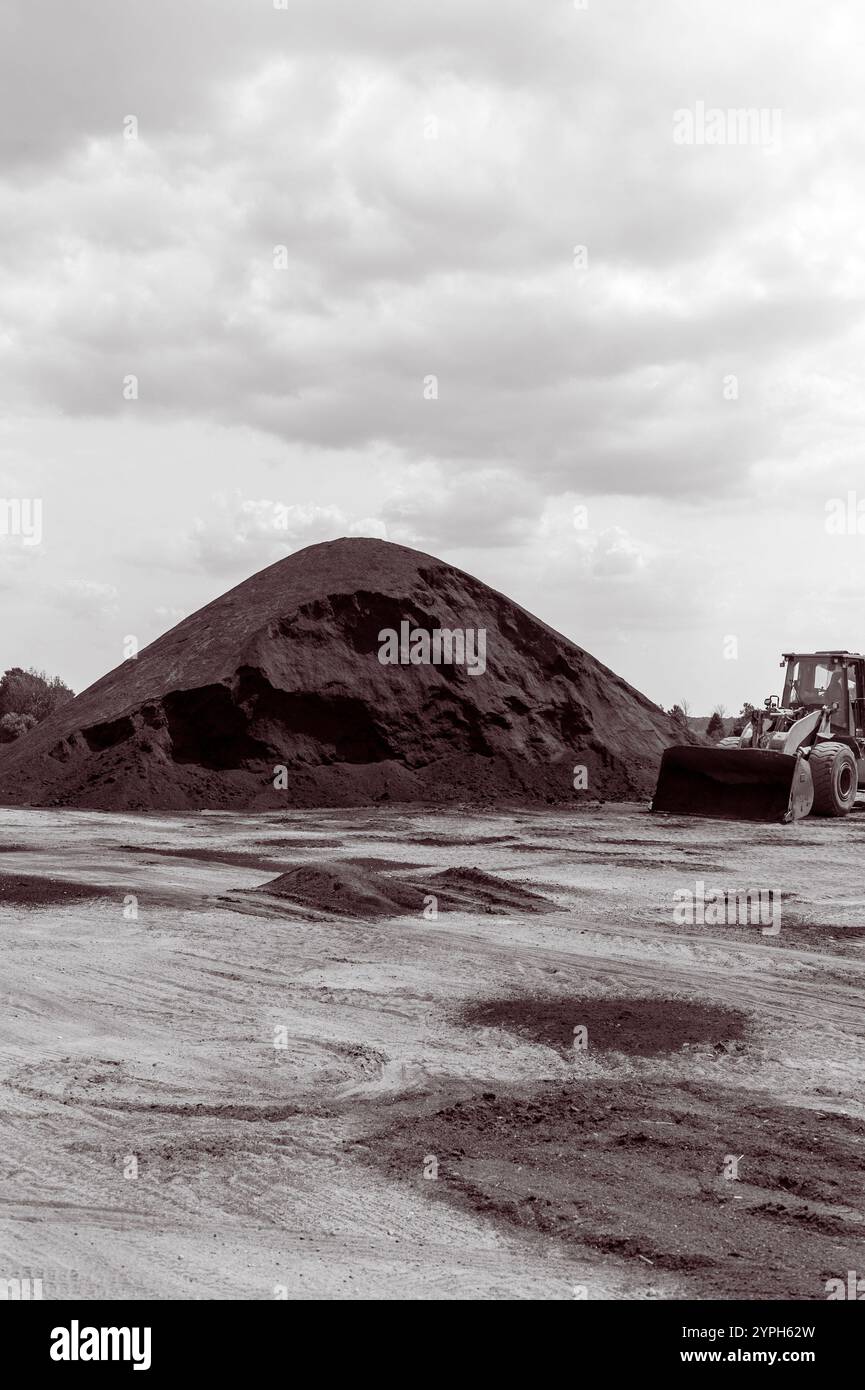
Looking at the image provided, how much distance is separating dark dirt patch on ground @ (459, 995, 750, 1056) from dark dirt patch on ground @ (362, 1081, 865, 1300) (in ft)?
2.73

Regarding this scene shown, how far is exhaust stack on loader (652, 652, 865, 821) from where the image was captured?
72.5 feet

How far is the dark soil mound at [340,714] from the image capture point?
29.0m

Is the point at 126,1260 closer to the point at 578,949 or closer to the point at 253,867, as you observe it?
the point at 578,949

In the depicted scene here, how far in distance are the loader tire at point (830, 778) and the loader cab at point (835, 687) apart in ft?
2.93

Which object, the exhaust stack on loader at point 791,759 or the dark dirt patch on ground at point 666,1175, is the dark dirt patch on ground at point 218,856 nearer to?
the exhaust stack on loader at point 791,759

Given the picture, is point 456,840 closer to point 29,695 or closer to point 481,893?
point 481,893

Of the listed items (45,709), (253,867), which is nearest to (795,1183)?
(253,867)

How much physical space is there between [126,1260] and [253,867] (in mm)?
11605

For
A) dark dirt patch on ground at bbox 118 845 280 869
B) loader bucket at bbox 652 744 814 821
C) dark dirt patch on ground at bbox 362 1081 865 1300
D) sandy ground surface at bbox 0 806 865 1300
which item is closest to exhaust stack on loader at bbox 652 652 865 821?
loader bucket at bbox 652 744 814 821

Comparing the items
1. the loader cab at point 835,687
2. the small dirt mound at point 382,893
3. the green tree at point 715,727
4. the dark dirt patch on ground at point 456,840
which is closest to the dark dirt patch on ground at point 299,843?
the dark dirt patch on ground at point 456,840

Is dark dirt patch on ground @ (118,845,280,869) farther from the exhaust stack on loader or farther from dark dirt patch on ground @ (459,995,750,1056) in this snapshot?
the exhaust stack on loader

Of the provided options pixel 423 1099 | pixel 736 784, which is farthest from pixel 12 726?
pixel 423 1099

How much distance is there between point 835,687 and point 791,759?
2.96 m
